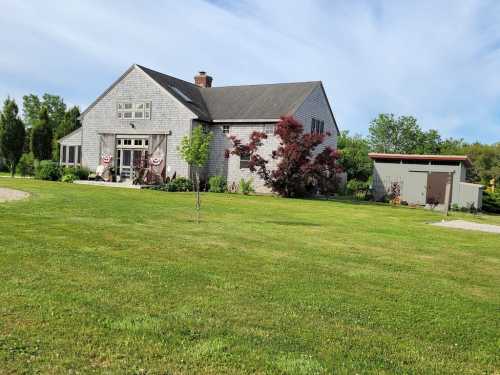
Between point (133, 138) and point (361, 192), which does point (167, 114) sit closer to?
point (133, 138)

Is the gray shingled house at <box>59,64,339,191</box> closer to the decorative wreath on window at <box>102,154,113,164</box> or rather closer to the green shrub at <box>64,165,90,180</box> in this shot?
the decorative wreath on window at <box>102,154,113,164</box>

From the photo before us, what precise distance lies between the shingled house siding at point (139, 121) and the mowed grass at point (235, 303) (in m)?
19.8

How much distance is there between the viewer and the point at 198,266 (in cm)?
692

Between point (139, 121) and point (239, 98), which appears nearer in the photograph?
point (139, 121)

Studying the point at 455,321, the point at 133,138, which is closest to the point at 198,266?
the point at 455,321

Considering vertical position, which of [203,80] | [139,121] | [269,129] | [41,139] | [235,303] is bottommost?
[235,303]

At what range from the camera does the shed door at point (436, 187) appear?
2755cm

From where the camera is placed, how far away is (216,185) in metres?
28.9

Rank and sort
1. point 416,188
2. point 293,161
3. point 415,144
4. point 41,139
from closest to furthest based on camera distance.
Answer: point 293,161, point 416,188, point 41,139, point 415,144

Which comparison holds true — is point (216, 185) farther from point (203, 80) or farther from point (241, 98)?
point (203, 80)

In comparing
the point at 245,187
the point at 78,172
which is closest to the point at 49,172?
the point at 78,172

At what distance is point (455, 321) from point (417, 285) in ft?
5.06

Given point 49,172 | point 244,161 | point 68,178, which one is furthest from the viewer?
point 49,172

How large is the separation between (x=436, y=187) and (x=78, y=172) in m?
23.1
